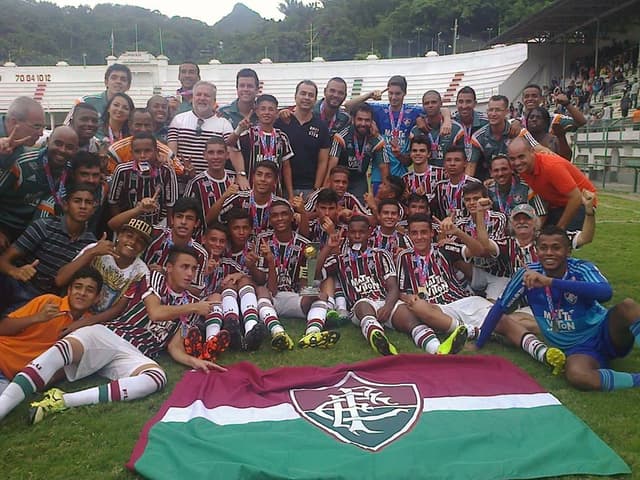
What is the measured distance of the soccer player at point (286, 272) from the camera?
5062 mm

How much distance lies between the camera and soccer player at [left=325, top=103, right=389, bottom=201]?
257 inches

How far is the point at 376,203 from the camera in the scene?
19.8ft

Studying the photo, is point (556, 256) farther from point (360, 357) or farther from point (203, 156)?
point (203, 156)

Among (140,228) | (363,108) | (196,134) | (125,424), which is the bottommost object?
(125,424)

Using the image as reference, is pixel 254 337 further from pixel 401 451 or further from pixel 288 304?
pixel 401 451

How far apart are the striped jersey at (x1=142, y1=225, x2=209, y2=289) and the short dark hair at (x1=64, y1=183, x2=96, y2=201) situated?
0.69 meters

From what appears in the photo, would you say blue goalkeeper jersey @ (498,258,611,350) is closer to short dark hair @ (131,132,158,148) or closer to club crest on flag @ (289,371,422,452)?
club crest on flag @ (289,371,422,452)

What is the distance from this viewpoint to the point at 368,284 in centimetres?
527

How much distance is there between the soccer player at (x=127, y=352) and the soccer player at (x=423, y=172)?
276cm

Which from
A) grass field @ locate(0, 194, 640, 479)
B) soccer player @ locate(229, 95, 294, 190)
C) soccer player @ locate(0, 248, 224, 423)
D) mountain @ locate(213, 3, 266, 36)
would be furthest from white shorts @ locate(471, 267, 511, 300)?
mountain @ locate(213, 3, 266, 36)

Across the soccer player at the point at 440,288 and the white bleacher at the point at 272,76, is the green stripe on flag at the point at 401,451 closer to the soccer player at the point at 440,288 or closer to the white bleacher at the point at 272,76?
the soccer player at the point at 440,288

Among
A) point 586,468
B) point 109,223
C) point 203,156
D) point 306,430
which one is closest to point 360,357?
point 306,430

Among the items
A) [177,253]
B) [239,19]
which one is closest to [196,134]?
[177,253]

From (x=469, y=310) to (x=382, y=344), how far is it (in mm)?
997
